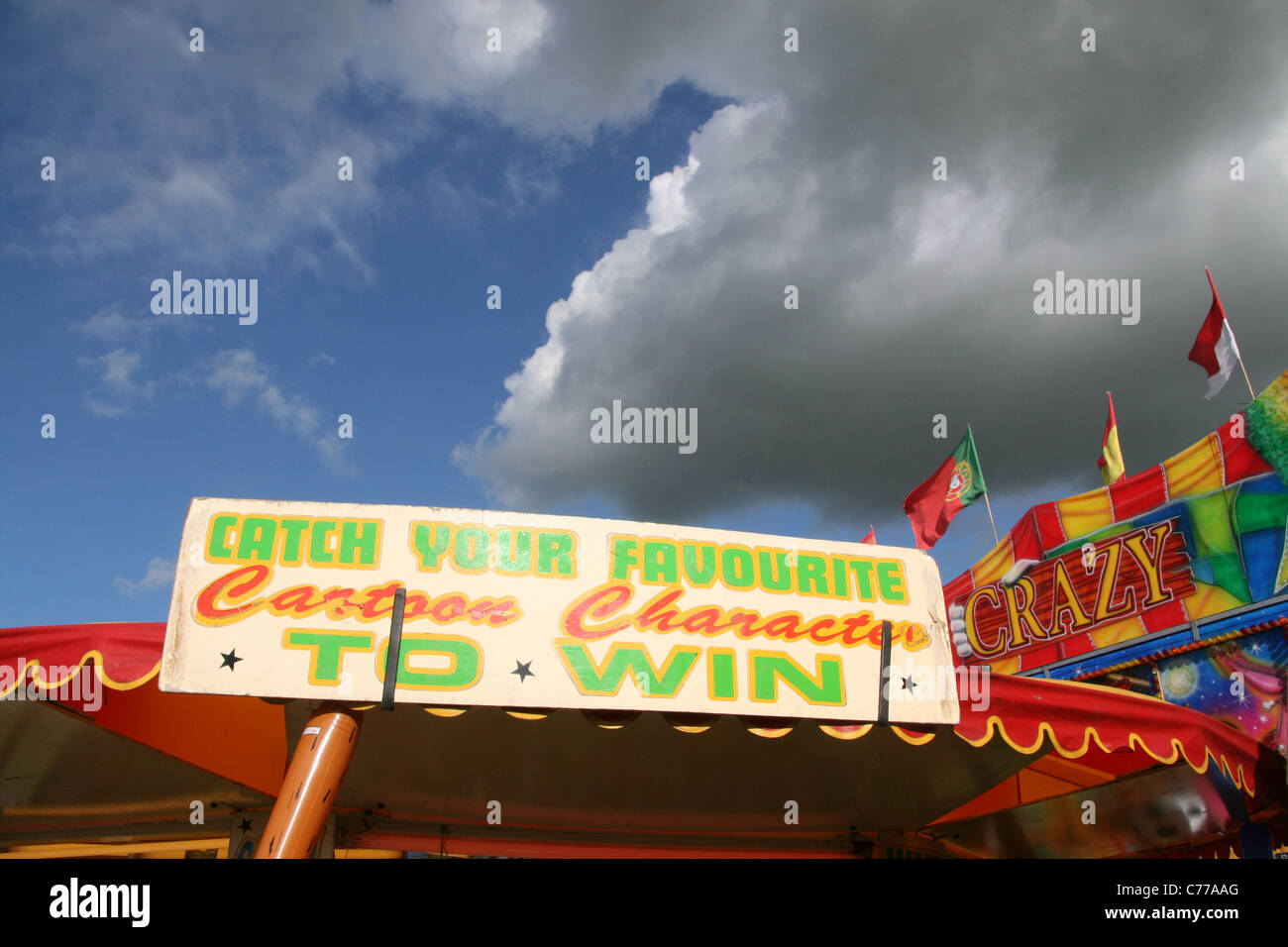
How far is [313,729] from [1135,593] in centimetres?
1230

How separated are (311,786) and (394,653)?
684 mm

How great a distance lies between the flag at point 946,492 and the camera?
1620 centimetres

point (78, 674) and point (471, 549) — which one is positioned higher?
point (471, 549)

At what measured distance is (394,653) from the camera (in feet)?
13.3

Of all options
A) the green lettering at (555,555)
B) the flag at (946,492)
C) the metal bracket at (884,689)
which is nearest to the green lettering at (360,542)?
the green lettering at (555,555)

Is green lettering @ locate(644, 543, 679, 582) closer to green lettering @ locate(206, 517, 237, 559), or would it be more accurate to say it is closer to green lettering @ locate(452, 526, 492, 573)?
green lettering @ locate(452, 526, 492, 573)

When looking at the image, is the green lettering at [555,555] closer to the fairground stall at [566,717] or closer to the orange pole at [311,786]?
the fairground stall at [566,717]

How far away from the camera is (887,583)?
4844mm

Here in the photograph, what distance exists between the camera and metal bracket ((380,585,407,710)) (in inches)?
156

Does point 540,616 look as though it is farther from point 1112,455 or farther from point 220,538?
point 1112,455

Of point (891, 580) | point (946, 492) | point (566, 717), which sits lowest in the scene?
point (566, 717)

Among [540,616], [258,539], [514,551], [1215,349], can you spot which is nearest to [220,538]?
[258,539]

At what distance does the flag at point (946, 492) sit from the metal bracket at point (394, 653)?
13997mm
